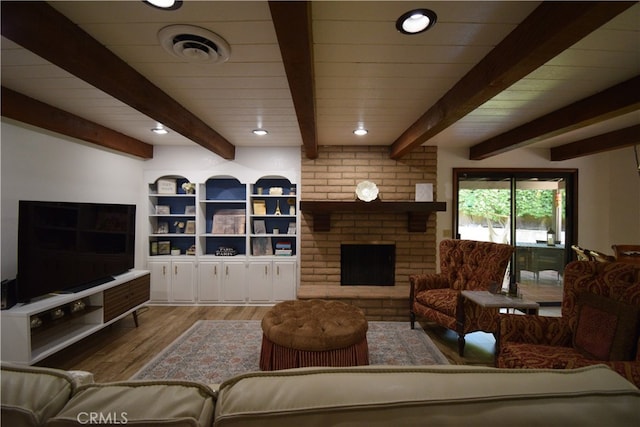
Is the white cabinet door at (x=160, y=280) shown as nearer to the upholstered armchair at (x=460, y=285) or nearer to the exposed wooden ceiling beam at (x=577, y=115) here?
the upholstered armchair at (x=460, y=285)

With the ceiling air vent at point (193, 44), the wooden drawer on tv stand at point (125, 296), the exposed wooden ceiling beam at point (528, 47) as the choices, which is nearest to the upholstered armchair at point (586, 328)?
the exposed wooden ceiling beam at point (528, 47)

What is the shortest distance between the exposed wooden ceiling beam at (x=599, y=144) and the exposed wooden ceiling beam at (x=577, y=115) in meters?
1.07

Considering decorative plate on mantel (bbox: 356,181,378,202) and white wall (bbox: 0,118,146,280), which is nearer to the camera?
white wall (bbox: 0,118,146,280)

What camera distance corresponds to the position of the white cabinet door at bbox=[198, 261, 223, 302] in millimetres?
3889

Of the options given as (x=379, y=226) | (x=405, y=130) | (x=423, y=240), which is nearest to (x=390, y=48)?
(x=405, y=130)

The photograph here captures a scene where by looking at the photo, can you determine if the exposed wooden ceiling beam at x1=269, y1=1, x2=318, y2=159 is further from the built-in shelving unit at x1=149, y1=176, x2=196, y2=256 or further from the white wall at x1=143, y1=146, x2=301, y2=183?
the built-in shelving unit at x1=149, y1=176, x2=196, y2=256

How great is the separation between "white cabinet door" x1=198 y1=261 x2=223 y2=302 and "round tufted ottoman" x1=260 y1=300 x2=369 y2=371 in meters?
1.91

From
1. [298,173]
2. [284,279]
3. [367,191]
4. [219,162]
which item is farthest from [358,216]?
[219,162]

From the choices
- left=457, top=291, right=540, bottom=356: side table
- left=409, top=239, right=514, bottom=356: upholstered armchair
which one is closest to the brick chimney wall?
left=409, top=239, right=514, bottom=356: upholstered armchair

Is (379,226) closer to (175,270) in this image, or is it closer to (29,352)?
(175,270)

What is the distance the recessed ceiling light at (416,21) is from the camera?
125 centimetres

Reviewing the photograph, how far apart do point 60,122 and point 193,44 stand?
6.67 feet

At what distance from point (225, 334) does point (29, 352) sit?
149cm

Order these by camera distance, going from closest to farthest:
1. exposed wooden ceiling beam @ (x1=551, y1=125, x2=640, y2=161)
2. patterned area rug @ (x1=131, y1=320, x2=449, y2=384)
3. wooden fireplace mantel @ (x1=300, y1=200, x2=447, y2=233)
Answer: patterned area rug @ (x1=131, y1=320, x2=449, y2=384), exposed wooden ceiling beam @ (x1=551, y1=125, x2=640, y2=161), wooden fireplace mantel @ (x1=300, y1=200, x2=447, y2=233)
